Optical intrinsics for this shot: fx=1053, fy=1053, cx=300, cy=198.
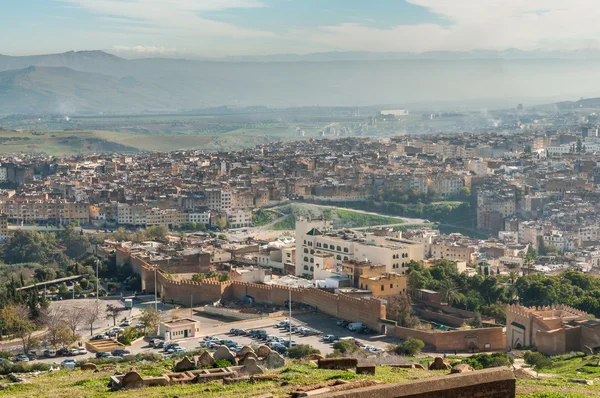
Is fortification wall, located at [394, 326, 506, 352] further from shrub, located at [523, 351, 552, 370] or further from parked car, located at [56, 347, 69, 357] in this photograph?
parked car, located at [56, 347, 69, 357]

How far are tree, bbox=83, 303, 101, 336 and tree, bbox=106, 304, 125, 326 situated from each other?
228mm

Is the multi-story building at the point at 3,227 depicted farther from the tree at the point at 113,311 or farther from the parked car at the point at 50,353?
the parked car at the point at 50,353

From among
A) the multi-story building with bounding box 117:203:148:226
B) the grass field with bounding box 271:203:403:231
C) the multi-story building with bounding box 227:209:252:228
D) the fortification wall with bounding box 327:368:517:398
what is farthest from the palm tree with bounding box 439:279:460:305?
the multi-story building with bounding box 117:203:148:226

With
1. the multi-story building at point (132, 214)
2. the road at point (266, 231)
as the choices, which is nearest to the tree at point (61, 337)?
the road at point (266, 231)

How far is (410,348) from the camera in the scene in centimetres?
1869

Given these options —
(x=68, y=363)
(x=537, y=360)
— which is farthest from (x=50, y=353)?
(x=537, y=360)

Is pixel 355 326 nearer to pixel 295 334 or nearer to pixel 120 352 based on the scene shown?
pixel 295 334

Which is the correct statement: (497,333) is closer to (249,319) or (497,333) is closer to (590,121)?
(249,319)

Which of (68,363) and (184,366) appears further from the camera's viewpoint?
(68,363)

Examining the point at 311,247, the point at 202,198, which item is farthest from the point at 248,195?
the point at 311,247

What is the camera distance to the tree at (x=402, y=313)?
843 inches

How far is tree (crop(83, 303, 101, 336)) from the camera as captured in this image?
22403 mm

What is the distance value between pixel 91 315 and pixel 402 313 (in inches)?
266

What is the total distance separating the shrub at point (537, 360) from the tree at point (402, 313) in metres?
3.90
